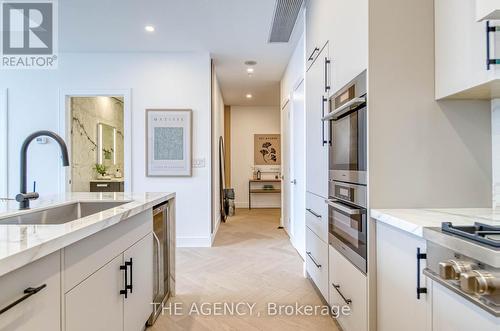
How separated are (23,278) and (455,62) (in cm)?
176

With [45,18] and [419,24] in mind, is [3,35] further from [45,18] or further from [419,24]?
[419,24]

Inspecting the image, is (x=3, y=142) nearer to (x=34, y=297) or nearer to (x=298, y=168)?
(x=298, y=168)

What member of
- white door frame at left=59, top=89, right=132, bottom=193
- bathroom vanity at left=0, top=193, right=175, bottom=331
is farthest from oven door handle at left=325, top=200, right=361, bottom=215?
white door frame at left=59, top=89, right=132, bottom=193

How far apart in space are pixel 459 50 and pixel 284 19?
2.27m

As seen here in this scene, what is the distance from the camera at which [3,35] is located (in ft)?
11.1

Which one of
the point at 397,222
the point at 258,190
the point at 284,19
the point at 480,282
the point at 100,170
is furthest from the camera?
the point at 258,190

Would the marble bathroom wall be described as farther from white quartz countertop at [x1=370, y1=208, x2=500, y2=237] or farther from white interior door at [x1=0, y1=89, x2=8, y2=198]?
white quartz countertop at [x1=370, y1=208, x2=500, y2=237]

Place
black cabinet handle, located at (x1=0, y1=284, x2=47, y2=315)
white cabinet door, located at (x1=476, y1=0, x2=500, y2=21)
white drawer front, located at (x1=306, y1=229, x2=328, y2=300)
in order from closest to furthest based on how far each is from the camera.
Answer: black cabinet handle, located at (x1=0, y1=284, x2=47, y2=315)
white cabinet door, located at (x1=476, y1=0, x2=500, y2=21)
white drawer front, located at (x1=306, y1=229, x2=328, y2=300)

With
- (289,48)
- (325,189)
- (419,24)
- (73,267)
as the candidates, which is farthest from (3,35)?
(419,24)

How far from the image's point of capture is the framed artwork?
13.5 feet

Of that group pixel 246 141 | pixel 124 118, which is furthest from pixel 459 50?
pixel 246 141

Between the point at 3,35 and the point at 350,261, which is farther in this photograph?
the point at 3,35

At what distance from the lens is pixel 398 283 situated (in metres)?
1.25

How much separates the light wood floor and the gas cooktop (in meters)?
1.39
